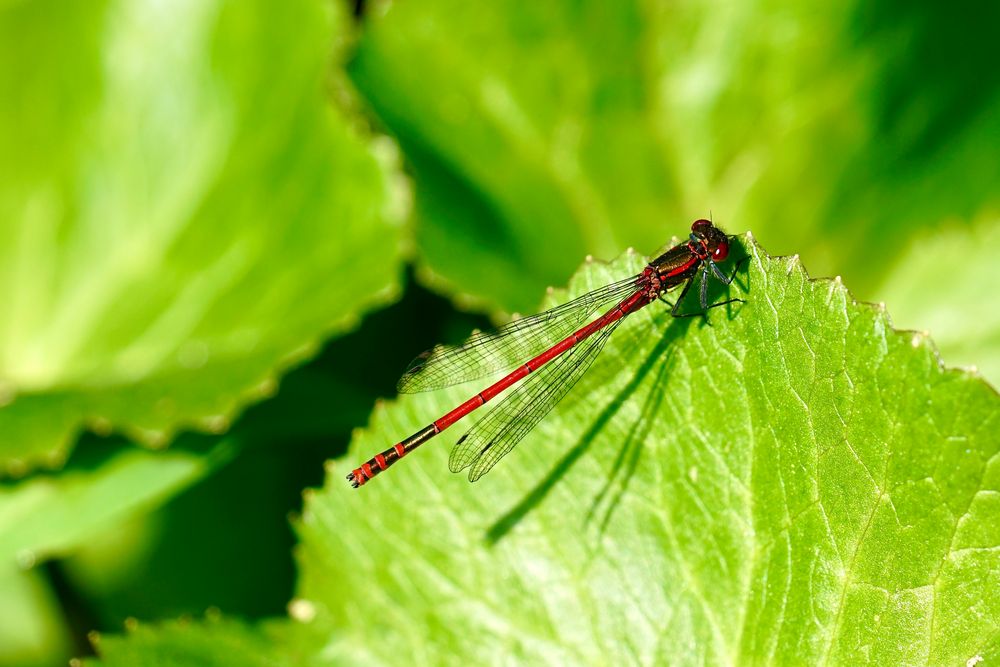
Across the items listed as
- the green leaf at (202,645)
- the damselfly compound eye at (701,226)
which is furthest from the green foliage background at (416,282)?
the damselfly compound eye at (701,226)

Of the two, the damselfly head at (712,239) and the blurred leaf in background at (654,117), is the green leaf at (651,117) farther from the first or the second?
the damselfly head at (712,239)

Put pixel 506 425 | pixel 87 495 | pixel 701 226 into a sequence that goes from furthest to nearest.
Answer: pixel 87 495, pixel 701 226, pixel 506 425

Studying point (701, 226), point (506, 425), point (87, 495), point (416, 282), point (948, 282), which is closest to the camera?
point (506, 425)

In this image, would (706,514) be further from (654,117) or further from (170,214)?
(170,214)

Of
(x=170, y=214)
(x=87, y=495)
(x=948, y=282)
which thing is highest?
(x=948, y=282)

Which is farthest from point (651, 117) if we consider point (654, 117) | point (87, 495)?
point (87, 495)

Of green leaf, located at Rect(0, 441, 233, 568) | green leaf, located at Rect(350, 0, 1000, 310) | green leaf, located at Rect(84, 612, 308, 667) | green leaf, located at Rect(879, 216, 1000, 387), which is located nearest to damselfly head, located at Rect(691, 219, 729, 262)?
green leaf, located at Rect(350, 0, 1000, 310)

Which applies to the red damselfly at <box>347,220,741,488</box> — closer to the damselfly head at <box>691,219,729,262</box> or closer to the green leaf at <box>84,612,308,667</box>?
the damselfly head at <box>691,219,729,262</box>
